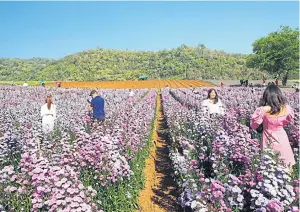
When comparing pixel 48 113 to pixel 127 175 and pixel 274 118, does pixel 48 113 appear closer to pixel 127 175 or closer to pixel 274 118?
pixel 127 175

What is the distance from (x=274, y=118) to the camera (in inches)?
207

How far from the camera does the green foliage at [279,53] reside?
53.5m

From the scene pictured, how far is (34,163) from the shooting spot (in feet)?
14.2

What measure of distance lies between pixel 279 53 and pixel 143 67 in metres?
57.9

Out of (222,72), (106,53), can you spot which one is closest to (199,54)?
(222,72)

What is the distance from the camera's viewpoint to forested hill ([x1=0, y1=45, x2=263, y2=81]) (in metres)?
93.9

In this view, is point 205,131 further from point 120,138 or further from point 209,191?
point 209,191

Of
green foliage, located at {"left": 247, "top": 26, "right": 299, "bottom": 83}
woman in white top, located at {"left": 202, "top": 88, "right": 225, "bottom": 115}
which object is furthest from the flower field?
green foliage, located at {"left": 247, "top": 26, "right": 299, "bottom": 83}

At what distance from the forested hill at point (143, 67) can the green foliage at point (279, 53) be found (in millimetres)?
29929

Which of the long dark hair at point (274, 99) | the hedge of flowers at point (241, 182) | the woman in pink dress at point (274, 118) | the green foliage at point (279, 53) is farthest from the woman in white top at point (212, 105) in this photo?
the green foliage at point (279, 53)

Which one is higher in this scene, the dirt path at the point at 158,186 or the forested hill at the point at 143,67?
the forested hill at the point at 143,67

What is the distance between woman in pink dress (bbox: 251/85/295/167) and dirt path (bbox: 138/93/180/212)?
248 cm

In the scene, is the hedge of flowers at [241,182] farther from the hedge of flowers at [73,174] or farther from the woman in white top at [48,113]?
the woman in white top at [48,113]

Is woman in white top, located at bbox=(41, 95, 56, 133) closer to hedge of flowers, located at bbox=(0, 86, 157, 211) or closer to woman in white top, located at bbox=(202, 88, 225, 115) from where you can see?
hedge of flowers, located at bbox=(0, 86, 157, 211)
